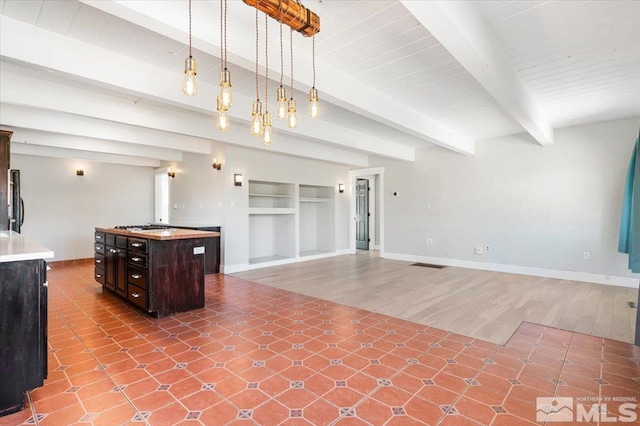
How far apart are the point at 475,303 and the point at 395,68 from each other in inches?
118

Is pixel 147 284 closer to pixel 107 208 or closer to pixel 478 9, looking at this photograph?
pixel 478 9

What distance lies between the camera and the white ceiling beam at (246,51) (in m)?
2.02

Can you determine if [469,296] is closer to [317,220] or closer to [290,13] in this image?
[290,13]

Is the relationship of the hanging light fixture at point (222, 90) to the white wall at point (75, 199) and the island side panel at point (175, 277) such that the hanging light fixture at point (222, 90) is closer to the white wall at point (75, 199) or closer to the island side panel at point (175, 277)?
the island side panel at point (175, 277)

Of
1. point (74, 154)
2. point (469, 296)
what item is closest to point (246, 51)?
point (469, 296)

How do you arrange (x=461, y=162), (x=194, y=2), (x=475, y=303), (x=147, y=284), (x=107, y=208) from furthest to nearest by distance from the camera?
(x=107, y=208) < (x=461, y=162) < (x=475, y=303) < (x=147, y=284) < (x=194, y=2)

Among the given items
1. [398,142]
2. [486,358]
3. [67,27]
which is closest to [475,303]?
[486,358]

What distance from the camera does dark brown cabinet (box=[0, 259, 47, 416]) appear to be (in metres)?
1.89

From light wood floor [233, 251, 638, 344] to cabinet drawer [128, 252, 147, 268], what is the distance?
2.00 meters

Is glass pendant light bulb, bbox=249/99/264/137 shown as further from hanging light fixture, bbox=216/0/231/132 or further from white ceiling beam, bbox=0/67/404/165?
white ceiling beam, bbox=0/67/404/165

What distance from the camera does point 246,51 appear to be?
253 cm

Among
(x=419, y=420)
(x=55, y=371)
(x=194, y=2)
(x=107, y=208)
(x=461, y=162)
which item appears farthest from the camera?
(x=107, y=208)

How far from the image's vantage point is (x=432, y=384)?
2.19 metres

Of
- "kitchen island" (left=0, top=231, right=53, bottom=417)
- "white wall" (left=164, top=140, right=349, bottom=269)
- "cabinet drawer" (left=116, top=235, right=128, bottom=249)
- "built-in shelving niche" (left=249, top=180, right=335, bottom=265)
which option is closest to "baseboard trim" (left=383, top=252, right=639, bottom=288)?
"built-in shelving niche" (left=249, top=180, right=335, bottom=265)
